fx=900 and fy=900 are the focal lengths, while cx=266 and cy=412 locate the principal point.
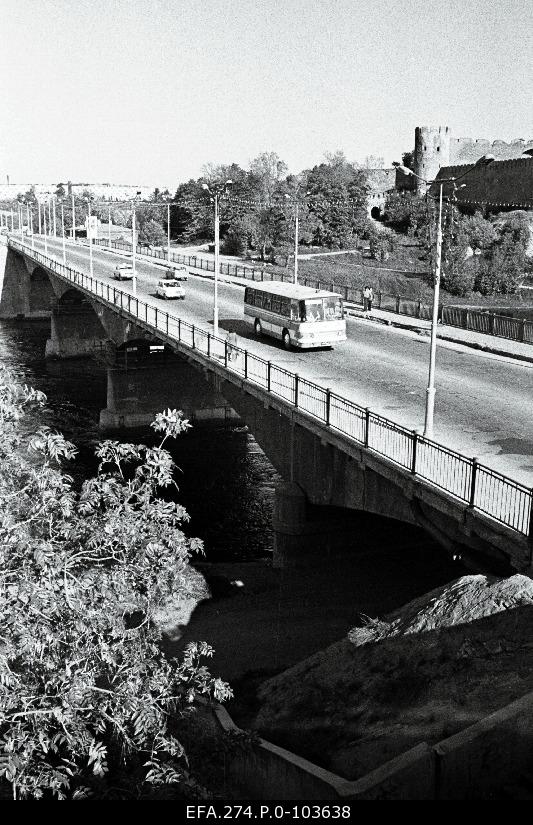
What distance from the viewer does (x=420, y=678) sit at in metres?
14.4

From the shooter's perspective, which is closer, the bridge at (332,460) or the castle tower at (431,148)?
the bridge at (332,460)

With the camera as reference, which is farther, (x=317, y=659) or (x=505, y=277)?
(x=505, y=277)

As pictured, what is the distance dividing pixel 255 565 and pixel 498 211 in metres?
89.9

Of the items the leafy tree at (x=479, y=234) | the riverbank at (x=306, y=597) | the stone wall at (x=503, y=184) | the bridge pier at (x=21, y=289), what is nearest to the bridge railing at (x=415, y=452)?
the riverbank at (x=306, y=597)

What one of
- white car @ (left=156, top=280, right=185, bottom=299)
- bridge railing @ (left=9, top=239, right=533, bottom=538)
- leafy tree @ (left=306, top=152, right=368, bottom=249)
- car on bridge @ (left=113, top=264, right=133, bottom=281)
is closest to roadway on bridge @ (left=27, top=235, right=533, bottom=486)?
bridge railing @ (left=9, top=239, right=533, bottom=538)

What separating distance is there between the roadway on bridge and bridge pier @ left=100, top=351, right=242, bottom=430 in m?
8.47

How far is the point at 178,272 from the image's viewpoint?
70.8m

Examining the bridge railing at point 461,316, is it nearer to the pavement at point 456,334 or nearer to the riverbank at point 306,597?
the pavement at point 456,334

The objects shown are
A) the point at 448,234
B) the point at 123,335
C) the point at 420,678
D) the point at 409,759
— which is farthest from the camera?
the point at 448,234

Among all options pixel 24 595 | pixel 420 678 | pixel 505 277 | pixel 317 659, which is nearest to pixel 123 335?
pixel 317 659

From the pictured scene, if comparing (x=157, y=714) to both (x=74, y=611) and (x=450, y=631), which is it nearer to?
(x=74, y=611)

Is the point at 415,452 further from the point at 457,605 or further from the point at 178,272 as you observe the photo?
the point at 178,272

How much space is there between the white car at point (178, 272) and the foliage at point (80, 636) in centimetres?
4517

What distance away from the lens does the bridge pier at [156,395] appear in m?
50.8
